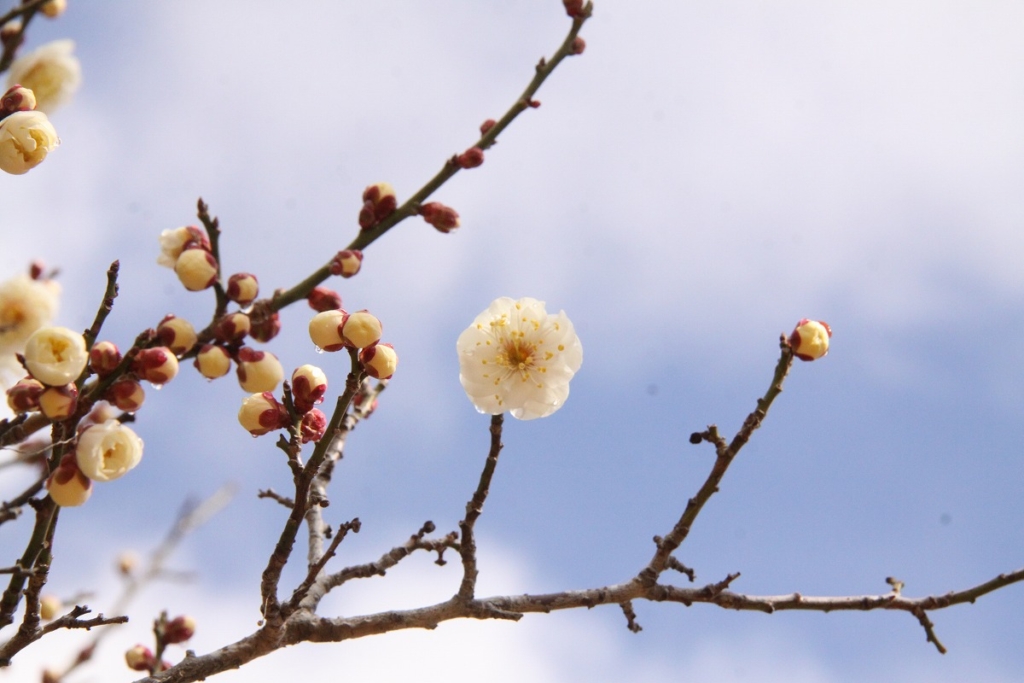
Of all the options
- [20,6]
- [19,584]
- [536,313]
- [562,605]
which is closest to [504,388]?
[536,313]

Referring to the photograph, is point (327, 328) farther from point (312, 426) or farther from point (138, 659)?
point (138, 659)

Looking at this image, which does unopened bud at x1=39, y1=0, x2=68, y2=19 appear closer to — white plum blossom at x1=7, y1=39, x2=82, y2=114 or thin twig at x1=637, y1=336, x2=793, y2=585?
white plum blossom at x1=7, y1=39, x2=82, y2=114

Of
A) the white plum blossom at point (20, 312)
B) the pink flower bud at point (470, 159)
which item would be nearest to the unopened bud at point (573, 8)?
the pink flower bud at point (470, 159)

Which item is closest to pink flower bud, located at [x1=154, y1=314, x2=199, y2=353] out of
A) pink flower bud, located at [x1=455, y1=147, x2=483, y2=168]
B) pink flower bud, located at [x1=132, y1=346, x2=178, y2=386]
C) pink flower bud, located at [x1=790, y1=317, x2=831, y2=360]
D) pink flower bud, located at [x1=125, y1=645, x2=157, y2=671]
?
pink flower bud, located at [x1=132, y1=346, x2=178, y2=386]

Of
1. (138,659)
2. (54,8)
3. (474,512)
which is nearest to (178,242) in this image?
(474,512)

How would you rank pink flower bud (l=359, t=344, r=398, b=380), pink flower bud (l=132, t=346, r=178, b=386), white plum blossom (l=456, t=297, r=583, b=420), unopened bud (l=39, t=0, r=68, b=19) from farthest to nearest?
unopened bud (l=39, t=0, r=68, b=19), white plum blossom (l=456, t=297, r=583, b=420), pink flower bud (l=359, t=344, r=398, b=380), pink flower bud (l=132, t=346, r=178, b=386)

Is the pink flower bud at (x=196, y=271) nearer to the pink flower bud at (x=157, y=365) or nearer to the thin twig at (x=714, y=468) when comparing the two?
the pink flower bud at (x=157, y=365)
